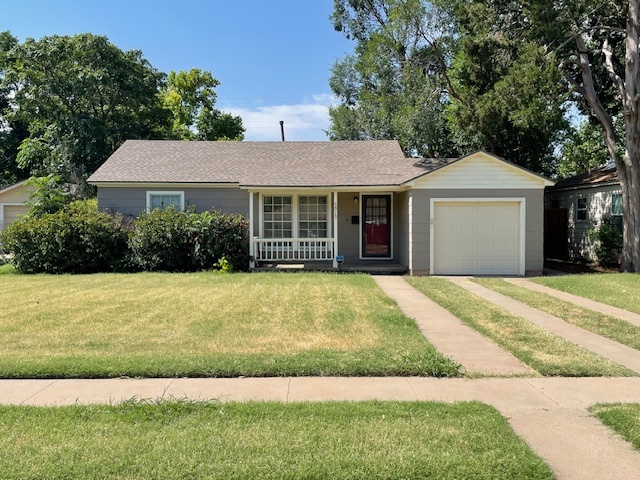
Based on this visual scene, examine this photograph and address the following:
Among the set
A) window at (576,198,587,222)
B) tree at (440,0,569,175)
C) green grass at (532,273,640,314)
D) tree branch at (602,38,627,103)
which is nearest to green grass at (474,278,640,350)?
green grass at (532,273,640,314)

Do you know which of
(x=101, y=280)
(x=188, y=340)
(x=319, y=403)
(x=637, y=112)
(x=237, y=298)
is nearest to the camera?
(x=319, y=403)

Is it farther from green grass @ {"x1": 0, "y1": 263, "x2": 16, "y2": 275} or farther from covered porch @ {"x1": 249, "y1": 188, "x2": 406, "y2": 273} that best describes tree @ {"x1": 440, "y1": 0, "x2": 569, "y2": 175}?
green grass @ {"x1": 0, "y1": 263, "x2": 16, "y2": 275}

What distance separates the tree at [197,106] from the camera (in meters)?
37.0

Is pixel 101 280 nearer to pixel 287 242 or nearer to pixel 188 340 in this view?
pixel 287 242

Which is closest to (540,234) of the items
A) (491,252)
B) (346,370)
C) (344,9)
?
(491,252)

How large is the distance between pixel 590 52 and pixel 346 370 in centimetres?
1747

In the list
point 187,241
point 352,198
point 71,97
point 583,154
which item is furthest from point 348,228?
point 583,154

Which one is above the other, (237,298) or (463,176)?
(463,176)

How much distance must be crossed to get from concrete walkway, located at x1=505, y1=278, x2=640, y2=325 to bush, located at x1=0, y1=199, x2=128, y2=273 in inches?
467

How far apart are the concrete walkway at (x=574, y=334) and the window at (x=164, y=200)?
A: 411 inches

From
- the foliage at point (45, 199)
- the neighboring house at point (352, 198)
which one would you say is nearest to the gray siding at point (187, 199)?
the neighboring house at point (352, 198)

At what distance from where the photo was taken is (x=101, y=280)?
12.6 m

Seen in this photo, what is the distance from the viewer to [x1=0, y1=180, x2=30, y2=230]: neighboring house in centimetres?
2219

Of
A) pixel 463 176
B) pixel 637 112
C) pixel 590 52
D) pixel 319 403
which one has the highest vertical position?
pixel 590 52
